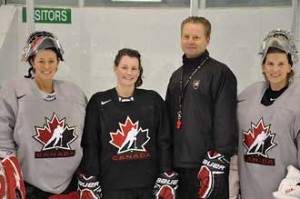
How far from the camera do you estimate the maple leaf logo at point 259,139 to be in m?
2.35

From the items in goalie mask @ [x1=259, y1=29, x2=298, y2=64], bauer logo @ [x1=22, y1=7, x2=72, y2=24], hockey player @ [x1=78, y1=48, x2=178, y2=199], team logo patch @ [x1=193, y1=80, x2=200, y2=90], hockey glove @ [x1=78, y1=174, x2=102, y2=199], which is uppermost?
bauer logo @ [x1=22, y1=7, x2=72, y2=24]

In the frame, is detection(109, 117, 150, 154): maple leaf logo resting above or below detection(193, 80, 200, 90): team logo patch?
below

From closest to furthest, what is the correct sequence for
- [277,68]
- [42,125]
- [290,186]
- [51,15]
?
[290,186] → [277,68] → [42,125] → [51,15]

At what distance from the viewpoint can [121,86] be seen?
8.17 feet

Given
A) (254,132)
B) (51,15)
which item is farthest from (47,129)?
(51,15)

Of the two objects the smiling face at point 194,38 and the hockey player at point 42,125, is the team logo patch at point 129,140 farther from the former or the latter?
the smiling face at point 194,38

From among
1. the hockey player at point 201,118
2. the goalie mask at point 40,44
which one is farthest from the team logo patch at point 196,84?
the goalie mask at point 40,44

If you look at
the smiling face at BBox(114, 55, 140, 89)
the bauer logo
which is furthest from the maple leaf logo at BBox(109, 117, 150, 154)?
the bauer logo

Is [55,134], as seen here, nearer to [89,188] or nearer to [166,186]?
[89,188]

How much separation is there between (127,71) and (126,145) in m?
0.37

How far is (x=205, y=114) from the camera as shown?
96.0 inches

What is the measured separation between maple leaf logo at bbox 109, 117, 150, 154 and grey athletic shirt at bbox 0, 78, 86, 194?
0.20 meters

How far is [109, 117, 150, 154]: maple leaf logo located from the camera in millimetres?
2453

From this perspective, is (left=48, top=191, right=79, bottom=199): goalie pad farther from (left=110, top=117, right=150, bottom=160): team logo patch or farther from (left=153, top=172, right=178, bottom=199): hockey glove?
(left=153, top=172, right=178, bottom=199): hockey glove
